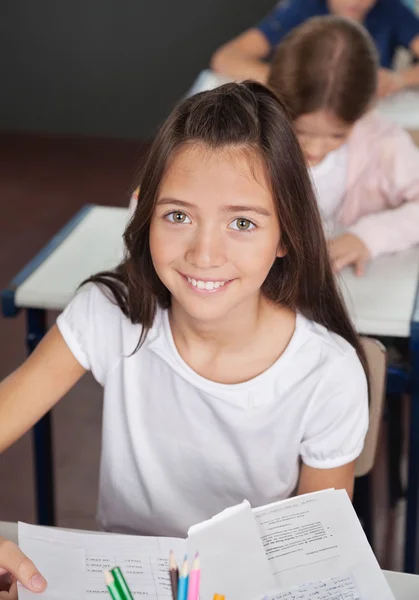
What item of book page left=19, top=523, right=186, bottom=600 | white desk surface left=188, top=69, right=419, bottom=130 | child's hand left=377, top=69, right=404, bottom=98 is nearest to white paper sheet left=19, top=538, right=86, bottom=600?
book page left=19, top=523, right=186, bottom=600

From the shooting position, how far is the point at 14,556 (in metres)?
1.00

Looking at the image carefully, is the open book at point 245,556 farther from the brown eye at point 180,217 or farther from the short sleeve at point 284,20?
the short sleeve at point 284,20

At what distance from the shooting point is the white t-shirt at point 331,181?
2109 mm

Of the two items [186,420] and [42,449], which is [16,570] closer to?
[186,420]

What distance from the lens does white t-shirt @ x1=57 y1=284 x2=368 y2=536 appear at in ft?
4.33

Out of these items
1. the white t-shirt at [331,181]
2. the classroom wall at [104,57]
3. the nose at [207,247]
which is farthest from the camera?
the classroom wall at [104,57]

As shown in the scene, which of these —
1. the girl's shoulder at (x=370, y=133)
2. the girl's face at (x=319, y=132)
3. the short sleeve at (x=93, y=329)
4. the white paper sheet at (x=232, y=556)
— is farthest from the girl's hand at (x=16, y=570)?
the girl's shoulder at (x=370, y=133)

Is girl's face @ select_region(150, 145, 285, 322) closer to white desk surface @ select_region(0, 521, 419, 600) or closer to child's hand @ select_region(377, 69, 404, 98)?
white desk surface @ select_region(0, 521, 419, 600)

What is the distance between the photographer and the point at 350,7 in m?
3.16

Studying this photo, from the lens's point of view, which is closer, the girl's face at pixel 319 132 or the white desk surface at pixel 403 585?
the white desk surface at pixel 403 585

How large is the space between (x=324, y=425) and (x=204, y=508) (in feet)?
0.78

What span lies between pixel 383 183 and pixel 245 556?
1.31m

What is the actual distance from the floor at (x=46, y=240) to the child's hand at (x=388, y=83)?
1158 millimetres

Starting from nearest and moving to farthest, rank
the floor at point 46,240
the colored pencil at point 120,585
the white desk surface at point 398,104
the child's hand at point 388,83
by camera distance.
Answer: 1. the colored pencil at point 120,585
2. the floor at point 46,240
3. the white desk surface at point 398,104
4. the child's hand at point 388,83
